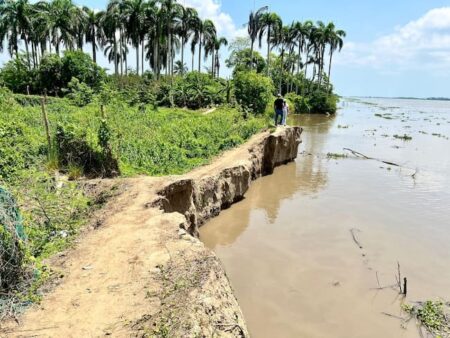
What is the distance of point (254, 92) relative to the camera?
96.3 ft

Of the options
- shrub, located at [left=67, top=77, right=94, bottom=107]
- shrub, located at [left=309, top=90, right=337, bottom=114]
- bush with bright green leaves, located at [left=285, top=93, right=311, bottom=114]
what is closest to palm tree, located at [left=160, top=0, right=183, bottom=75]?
shrub, located at [left=67, top=77, right=94, bottom=107]

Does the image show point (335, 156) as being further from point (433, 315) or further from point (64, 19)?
point (64, 19)

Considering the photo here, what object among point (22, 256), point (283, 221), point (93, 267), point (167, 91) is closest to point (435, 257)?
point (283, 221)

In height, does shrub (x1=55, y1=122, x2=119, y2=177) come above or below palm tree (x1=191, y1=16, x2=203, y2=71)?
below

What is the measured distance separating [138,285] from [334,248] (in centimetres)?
586

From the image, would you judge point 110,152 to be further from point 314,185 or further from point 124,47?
point 124,47

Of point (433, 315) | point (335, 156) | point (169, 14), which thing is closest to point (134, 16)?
point (169, 14)

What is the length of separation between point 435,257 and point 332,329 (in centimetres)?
419

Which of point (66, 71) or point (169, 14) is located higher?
point (169, 14)

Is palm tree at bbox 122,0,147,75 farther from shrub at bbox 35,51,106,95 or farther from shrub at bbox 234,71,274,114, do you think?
shrub at bbox 234,71,274,114

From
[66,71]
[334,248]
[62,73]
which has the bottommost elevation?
[334,248]

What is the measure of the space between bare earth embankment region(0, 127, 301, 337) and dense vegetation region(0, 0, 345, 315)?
0.56 m

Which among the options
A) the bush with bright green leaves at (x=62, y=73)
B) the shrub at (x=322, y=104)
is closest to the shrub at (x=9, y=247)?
the bush with bright green leaves at (x=62, y=73)

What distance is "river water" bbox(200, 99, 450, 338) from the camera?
22.2 ft
